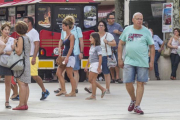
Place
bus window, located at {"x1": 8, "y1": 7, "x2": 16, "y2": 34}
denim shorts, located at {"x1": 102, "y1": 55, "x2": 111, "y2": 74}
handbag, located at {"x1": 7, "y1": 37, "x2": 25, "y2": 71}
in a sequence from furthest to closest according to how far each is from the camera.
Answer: bus window, located at {"x1": 8, "y1": 7, "x2": 16, "y2": 34} → denim shorts, located at {"x1": 102, "y1": 55, "x2": 111, "y2": 74} → handbag, located at {"x1": 7, "y1": 37, "x2": 25, "y2": 71}

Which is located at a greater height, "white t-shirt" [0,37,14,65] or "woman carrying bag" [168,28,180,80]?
"white t-shirt" [0,37,14,65]

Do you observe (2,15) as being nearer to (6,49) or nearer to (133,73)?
(6,49)

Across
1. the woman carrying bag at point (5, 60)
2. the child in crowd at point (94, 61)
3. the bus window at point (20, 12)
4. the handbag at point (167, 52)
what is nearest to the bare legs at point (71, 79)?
the child in crowd at point (94, 61)

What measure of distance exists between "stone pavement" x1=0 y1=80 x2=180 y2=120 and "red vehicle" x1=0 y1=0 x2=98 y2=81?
3543 millimetres

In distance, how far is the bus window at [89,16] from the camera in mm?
19469

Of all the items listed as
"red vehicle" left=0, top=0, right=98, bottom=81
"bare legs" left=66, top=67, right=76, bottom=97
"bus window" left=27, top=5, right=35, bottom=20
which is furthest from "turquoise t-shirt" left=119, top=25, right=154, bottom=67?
"bus window" left=27, top=5, right=35, bottom=20

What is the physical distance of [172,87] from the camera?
17.2m

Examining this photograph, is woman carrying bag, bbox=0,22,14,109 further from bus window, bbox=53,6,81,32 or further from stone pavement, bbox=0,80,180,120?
bus window, bbox=53,6,81,32

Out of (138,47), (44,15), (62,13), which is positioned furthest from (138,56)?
(44,15)

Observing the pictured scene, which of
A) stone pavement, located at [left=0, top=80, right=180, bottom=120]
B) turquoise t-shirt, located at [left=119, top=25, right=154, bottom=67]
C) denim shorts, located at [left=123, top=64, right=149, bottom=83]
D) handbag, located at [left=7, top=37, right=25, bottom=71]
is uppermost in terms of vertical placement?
turquoise t-shirt, located at [left=119, top=25, right=154, bottom=67]

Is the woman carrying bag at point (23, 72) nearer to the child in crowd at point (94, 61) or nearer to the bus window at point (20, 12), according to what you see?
the child in crowd at point (94, 61)

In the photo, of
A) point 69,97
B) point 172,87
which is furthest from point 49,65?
point 69,97

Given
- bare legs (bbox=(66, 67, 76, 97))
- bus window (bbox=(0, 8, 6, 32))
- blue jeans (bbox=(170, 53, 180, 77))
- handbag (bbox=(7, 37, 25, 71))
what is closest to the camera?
handbag (bbox=(7, 37, 25, 71))

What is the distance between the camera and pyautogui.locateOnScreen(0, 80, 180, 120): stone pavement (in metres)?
10.2
